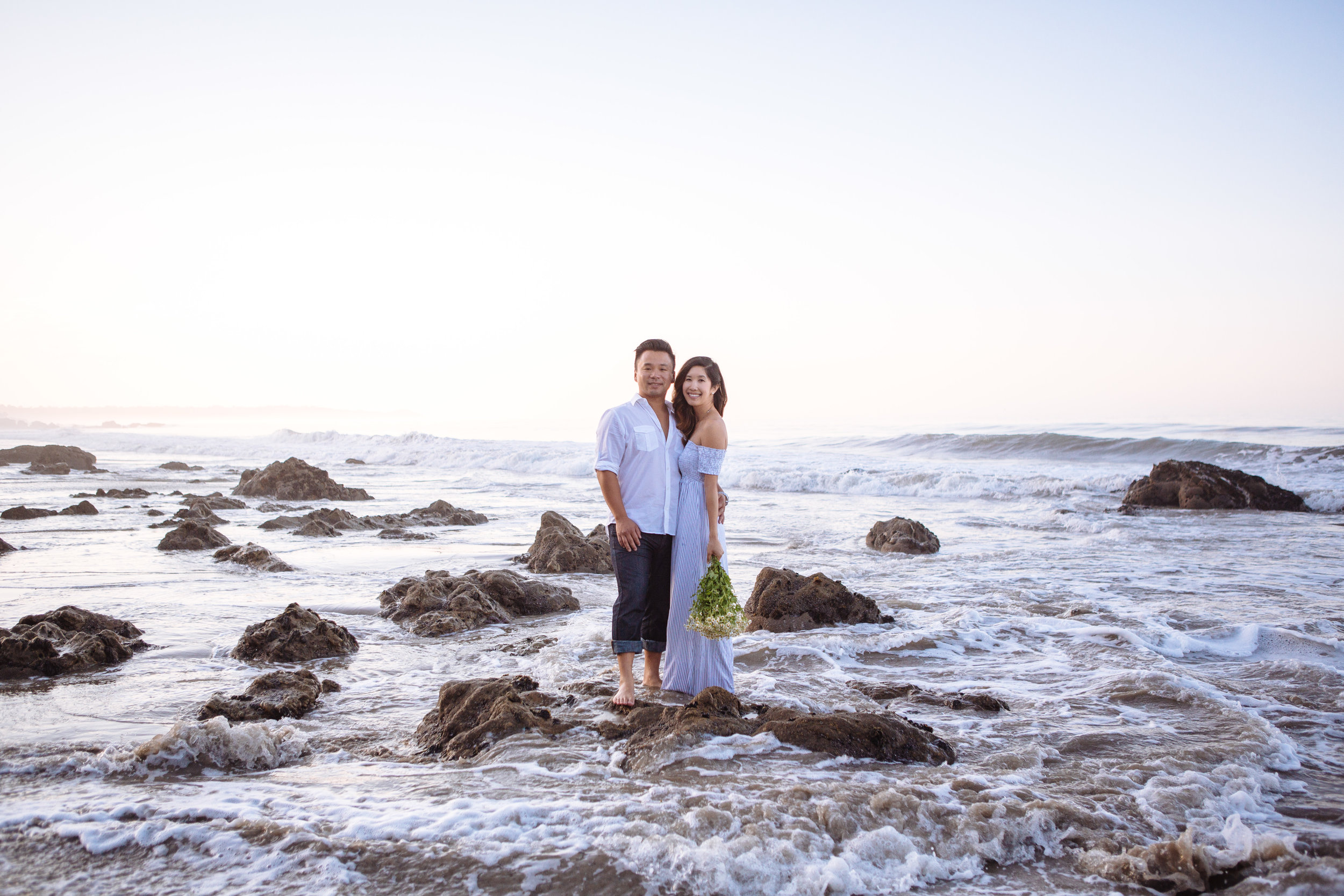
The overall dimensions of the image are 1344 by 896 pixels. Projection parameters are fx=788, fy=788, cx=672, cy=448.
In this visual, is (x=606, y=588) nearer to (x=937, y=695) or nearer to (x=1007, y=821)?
(x=937, y=695)

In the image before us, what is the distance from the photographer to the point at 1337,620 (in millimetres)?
6691

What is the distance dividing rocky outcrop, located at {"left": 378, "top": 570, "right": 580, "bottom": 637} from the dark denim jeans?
94.3 inches

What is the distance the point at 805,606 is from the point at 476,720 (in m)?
3.46

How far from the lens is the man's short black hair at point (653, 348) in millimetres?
4719

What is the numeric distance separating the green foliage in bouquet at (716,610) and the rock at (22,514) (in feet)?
43.2

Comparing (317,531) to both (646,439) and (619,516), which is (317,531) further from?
(646,439)

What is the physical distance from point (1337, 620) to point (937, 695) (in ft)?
14.5

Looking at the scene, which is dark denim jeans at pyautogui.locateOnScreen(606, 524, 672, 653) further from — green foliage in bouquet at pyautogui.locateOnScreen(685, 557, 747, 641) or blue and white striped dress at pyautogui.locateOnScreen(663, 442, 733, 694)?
green foliage in bouquet at pyautogui.locateOnScreen(685, 557, 747, 641)

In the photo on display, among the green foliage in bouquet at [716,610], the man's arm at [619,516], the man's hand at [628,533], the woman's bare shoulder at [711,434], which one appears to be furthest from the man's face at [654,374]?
the green foliage in bouquet at [716,610]

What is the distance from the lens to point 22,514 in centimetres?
1259

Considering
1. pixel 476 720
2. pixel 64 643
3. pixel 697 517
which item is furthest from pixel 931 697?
pixel 64 643

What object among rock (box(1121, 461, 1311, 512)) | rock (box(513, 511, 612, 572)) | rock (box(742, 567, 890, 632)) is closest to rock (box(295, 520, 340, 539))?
rock (box(513, 511, 612, 572))

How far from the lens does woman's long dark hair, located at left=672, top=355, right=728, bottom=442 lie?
4699mm

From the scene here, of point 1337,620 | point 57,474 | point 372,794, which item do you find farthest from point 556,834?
point 57,474
